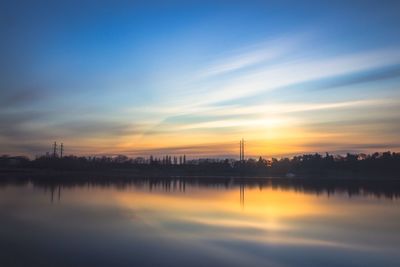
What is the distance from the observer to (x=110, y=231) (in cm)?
1902

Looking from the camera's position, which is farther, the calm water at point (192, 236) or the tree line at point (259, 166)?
the tree line at point (259, 166)

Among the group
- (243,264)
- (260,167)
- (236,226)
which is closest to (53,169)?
(260,167)

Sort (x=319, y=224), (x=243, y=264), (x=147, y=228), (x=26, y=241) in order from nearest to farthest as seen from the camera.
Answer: (x=243, y=264) < (x=26, y=241) < (x=147, y=228) < (x=319, y=224)

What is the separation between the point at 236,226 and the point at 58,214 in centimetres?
978

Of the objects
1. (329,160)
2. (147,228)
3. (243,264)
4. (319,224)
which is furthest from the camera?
(329,160)

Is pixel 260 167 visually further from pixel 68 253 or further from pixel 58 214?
pixel 68 253


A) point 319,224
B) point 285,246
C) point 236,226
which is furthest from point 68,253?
point 319,224

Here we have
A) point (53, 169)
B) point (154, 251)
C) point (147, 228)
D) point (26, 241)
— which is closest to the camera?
point (154, 251)

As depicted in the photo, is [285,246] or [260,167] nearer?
[285,246]

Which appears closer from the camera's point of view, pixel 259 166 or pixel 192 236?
pixel 192 236

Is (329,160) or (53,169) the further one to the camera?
(329,160)

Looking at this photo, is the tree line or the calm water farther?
the tree line

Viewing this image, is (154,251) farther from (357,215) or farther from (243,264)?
(357,215)

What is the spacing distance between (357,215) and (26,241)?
1925 cm
